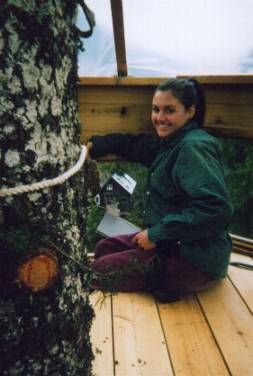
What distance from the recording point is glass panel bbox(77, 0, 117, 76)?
217 cm

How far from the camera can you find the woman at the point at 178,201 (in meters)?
1.98

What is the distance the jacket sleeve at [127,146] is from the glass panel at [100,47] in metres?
0.37

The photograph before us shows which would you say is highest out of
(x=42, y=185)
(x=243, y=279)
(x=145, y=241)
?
(x=42, y=185)

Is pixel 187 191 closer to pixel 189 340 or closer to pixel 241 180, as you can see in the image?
pixel 189 340

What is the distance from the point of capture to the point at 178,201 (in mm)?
2172

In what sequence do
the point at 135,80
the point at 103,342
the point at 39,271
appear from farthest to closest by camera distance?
the point at 135,80, the point at 103,342, the point at 39,271

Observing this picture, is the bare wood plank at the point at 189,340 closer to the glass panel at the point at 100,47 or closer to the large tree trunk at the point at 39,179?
the large tree trunk at the point at 39,179

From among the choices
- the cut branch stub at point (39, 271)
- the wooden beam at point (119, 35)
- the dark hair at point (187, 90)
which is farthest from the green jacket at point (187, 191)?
the cut branch stub at point (39, 271)

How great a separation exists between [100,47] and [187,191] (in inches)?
37.7

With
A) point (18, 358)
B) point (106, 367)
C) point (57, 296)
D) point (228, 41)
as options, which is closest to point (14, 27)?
point (57, 296)

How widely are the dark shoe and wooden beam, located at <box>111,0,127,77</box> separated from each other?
45.1 inches

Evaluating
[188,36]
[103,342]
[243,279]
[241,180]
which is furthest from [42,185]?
[241,180]

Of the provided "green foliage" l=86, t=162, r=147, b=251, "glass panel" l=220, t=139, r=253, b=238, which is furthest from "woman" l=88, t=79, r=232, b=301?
"green foliage" l=86, t=162, r=147, b=251

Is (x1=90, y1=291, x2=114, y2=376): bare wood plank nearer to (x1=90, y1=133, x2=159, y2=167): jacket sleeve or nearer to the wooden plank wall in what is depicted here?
(x1=90, y1=133, x2=159, y2=167): jacket sleeve
